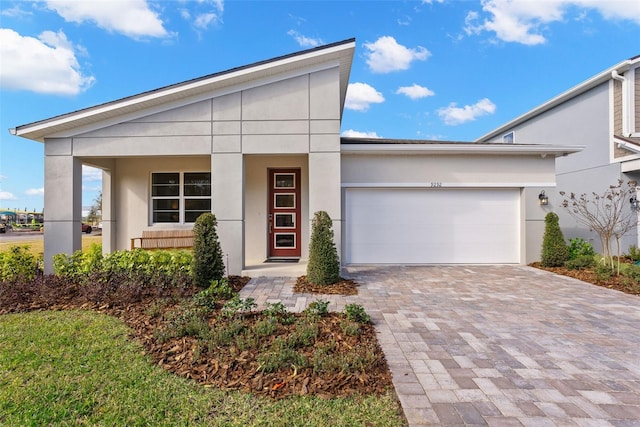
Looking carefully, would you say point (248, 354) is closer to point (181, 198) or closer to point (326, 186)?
point (326, 186)

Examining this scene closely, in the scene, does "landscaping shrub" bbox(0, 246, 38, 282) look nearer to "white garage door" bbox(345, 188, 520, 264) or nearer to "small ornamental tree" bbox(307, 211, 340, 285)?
"small ornamental tree" bbox(307, 211, 340, 285)

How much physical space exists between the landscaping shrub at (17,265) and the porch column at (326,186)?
605 centimetres

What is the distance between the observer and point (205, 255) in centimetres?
577

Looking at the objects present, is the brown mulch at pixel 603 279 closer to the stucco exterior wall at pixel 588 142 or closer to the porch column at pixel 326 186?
the stucco exterior wall at pixel 588 142

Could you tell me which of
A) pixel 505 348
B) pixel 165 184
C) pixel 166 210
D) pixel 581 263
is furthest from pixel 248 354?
pixel 581 263

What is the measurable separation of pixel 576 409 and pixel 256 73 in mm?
7358

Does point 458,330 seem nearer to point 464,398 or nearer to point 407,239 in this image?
point 464,398

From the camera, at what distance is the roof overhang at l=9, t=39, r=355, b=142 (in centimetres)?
675

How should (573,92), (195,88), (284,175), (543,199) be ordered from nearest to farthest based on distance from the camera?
(195,88) < (543,199) < (284,175) < (573,92)

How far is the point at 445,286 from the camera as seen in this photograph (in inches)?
240

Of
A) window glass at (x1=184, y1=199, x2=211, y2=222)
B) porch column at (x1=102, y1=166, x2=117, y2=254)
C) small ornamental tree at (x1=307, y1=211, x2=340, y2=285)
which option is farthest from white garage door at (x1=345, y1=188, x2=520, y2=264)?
porch column at (x1=102, y1=166, x2=117, y2=254)

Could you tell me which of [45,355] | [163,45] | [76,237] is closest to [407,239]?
[45,355]

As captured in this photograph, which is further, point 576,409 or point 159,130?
point 159,130

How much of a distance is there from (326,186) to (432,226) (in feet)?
11.3
